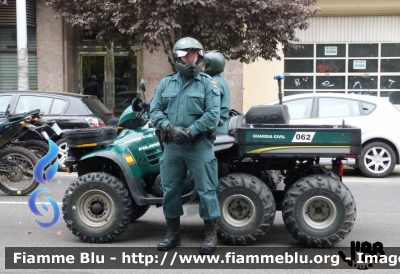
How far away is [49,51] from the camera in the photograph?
18.8m

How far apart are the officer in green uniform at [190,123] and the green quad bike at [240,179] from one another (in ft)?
1.14

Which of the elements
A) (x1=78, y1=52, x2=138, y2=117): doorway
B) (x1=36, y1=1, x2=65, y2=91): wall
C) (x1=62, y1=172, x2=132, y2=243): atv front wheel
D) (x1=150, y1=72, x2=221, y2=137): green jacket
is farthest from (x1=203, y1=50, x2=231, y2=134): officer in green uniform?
(x1=36, y1=1, x2=65, y2=91): wall

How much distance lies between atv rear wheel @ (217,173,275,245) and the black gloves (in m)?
0.83

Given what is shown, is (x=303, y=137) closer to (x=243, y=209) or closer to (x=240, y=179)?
(x=240, y=179)

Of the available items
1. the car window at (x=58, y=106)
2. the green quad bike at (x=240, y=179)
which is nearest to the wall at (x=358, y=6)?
the car window at (x=58, y=106)

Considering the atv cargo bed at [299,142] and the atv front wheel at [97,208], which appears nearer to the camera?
the atv cargo bed at [299,142]

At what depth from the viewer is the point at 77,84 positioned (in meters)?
19.5

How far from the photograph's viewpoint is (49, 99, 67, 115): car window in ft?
40.9

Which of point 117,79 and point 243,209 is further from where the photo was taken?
point 117,79

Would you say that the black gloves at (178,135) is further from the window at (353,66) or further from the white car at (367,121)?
the window at (353,66)

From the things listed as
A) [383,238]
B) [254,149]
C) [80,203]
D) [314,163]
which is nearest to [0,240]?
[80,203]

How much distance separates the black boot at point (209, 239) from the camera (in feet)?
20.0

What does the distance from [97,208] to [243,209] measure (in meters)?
1.49

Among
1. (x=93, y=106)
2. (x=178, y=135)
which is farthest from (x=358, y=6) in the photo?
(x=178, y=135)
